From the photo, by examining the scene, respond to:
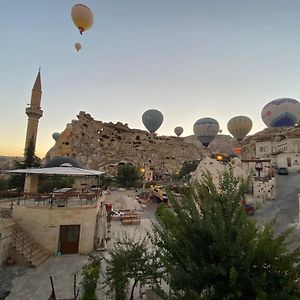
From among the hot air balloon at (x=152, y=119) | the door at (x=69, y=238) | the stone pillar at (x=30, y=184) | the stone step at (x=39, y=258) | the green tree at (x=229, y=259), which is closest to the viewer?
the green tree at (x=229, y=259)

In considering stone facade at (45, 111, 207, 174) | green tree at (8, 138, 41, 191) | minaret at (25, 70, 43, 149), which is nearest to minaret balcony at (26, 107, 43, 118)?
minaret at (25, 70, 43, 149)

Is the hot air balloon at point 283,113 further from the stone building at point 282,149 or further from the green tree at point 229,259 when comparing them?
the green tree at point 229,259

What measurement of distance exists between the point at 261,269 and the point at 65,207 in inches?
426

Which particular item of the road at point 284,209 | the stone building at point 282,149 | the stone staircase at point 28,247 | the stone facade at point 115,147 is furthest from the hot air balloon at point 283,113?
the stone staircase at point 28,247

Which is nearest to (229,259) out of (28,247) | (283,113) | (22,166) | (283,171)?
(28,247)

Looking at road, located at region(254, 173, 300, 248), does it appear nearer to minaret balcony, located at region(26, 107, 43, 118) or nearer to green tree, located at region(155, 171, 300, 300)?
green tree, located at region(155, 171, 300, 300)

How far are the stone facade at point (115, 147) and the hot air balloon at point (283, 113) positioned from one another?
35.5m

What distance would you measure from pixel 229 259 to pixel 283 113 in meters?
51.9

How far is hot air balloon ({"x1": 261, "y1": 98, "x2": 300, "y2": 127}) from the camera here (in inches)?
1900

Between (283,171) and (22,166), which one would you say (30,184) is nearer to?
(22,166)

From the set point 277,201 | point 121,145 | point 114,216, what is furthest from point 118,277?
point 121,145

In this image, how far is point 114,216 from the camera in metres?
22.4

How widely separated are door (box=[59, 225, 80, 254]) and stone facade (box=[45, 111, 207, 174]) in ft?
172

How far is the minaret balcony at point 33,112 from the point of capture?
50.6 meters
